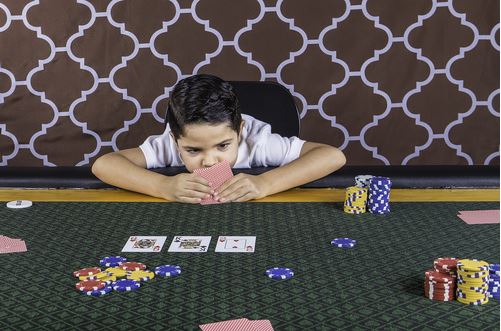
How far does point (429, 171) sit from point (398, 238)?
1.82 feet

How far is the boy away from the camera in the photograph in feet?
5.74

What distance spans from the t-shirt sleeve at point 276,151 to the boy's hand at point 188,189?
420mm

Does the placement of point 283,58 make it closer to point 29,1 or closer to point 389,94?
point 389,94

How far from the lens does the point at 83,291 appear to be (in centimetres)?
113

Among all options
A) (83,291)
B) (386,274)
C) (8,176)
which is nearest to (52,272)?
(83,291)

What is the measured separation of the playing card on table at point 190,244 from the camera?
1.36m

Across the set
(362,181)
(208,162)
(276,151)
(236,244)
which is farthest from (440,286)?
(276,151)

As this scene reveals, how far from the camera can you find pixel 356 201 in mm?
1600

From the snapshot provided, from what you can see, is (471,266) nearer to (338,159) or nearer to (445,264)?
(445,264)

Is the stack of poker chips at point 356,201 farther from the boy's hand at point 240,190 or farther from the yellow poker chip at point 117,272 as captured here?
the yellow poker chip at point 117,272

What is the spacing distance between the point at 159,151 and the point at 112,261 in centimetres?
89

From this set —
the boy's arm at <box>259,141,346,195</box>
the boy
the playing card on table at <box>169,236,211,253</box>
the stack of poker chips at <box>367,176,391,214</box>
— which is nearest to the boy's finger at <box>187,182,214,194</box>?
the boy

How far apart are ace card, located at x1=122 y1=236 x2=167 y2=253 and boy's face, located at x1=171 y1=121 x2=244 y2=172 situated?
513 mm

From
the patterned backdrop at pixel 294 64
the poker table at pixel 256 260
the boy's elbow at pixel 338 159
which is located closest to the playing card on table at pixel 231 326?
the poker table at pixel 256 260
